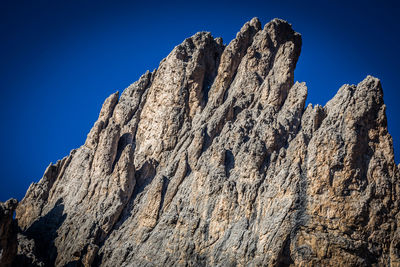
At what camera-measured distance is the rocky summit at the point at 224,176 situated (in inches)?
1658

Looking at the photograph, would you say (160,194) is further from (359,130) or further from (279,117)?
(359,130)

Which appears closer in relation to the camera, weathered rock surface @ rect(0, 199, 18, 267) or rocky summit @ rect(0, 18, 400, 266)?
weathered rock surface @ rect(0, 199, 18, 267)

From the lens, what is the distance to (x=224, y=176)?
48906 millimetres

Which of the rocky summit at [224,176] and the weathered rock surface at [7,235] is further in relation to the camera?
the rocky summit at [224,176]

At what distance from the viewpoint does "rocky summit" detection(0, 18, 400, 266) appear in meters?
42.1

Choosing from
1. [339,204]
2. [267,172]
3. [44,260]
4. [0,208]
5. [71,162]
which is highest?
[71,162]

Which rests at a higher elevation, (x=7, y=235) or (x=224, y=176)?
(x=224, y=176)

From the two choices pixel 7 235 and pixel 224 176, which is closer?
pixel 7 235

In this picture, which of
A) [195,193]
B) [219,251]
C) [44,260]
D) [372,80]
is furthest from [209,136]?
[44,260]

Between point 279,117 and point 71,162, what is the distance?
3420 cm

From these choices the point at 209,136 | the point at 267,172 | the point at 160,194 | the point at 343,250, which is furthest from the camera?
the point at 209,136

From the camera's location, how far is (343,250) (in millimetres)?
40688

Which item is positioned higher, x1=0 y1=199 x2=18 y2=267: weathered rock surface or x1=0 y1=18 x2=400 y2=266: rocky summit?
x1=0 y1=18 x2=400 y2=266: rocky summit

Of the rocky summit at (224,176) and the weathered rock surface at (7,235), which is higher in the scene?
the rocky summit at (224,176)
